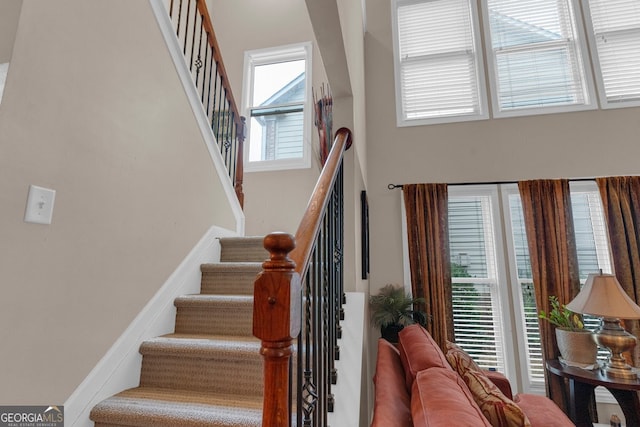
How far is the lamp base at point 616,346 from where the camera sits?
7.81 feet

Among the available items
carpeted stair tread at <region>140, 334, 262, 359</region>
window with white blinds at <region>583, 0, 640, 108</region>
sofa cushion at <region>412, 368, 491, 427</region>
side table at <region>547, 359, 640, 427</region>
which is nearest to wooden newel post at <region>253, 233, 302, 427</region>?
sofa cushion at <region>412, 368, 491, 427</region>

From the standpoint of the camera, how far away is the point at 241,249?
8.18 feet

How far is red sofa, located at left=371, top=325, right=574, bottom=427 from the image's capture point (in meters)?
1.16

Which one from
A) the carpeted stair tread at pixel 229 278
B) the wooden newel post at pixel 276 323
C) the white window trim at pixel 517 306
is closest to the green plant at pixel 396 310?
the white window trim at pixel 517 306

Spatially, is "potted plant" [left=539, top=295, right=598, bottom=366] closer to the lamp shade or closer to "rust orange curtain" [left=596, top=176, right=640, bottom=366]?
the lamp shade

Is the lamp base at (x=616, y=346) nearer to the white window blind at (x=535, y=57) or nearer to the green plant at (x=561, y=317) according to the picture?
the green plant at (x=561, y=317)

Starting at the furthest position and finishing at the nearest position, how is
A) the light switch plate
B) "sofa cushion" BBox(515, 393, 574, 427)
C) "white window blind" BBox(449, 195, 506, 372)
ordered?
"white window blind" BBox(449, 195, 506, 372)
"sofa cushion" BBox(515, 393, 574, 427)
the light switch plate

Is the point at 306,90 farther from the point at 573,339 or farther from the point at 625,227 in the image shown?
the point at 573,339

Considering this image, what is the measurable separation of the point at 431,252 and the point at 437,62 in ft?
7.37

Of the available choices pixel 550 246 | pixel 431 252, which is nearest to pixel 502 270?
pixel 550 246

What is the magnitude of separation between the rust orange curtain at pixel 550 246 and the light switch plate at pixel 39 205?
11.9 ft

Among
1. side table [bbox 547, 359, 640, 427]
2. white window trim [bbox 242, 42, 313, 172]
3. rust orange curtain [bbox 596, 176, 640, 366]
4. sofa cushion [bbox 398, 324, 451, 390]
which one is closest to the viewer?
sofa cushion [bbox 398, 324, 451, 390]

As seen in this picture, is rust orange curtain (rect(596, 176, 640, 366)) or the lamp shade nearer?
the lamp shade

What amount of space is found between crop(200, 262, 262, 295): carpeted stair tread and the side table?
8.22 ft
